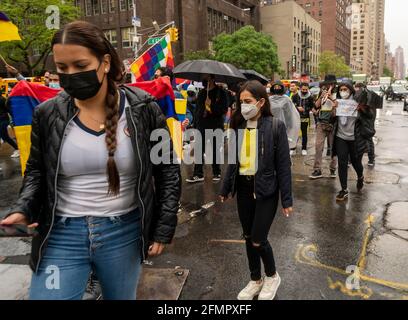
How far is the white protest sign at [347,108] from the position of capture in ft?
21.1

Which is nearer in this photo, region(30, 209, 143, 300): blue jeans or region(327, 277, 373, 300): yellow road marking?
region(30, 209, 143, 300): blue jeans

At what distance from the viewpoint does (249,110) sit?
3406 millimetres

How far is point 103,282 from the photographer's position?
6.86ft

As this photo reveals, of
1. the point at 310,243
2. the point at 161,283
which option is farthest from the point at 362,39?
the point at 161,283

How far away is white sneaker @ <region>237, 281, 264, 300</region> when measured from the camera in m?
3.43

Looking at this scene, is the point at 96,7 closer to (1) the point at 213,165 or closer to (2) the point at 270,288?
(1) the point at 213,165

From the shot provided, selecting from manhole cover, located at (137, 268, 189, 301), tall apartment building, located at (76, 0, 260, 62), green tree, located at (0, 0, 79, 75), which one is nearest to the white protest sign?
manhole cover, located at (137, 268, 189, 301)

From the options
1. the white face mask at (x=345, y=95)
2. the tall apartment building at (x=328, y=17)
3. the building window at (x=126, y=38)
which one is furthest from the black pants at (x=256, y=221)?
the tall apartment building at (x=328, y=17)

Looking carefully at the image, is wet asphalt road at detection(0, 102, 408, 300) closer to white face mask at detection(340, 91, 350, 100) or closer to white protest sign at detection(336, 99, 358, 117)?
white protest sign at detection(336, 99, 358, 117)

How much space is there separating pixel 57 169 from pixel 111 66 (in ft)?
2.01

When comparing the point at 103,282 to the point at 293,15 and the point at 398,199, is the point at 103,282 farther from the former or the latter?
the point at 293,15

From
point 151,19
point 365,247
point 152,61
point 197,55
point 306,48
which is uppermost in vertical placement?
point 306,48
